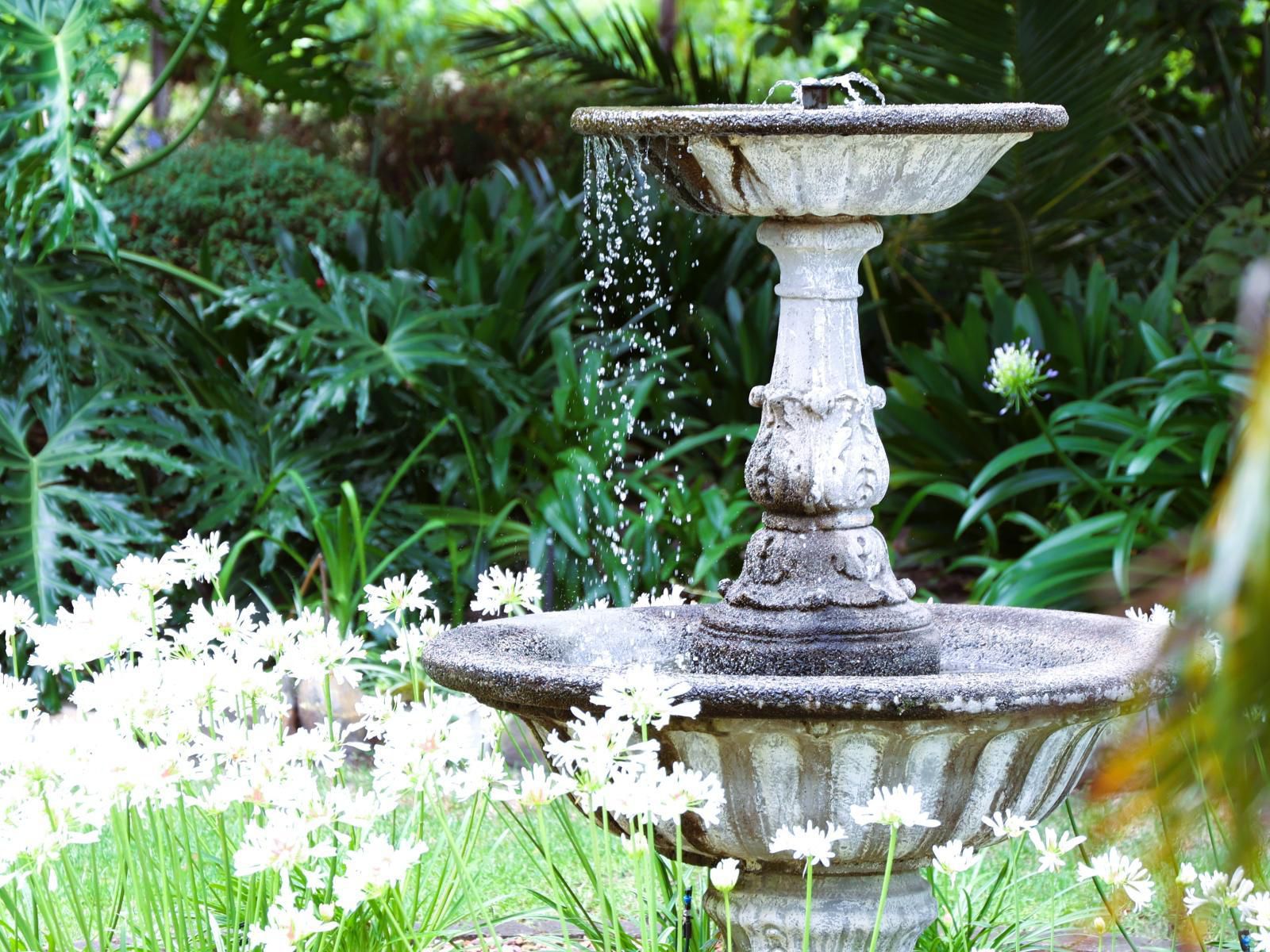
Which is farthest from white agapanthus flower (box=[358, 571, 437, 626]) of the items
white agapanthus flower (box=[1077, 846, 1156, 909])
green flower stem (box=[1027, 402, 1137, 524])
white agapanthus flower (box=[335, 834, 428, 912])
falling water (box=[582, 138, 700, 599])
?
green flower stem (box=[1027, 402, 1137, 524])

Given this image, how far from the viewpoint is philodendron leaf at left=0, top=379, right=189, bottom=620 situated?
5.21 meters

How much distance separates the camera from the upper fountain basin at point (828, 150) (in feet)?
8.80

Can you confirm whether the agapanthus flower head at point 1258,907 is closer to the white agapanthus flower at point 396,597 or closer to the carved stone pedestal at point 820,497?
the carved stone pedestal at point 820,497

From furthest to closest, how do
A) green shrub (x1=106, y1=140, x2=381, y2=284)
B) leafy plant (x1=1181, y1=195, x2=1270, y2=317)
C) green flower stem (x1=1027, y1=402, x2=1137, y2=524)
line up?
green shrub (x1=106, y1=140, x2=381, y2=284)
leafy plant (x1=1181, y1=195, x2=1270, y2=317)
green flower stem (x1=1027, y1=402, x2=1137, y2=524)

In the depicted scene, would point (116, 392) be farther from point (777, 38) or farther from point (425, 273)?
point (777, 38)

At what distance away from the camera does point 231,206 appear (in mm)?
7637

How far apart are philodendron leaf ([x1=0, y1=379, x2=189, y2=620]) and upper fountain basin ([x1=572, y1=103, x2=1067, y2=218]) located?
2905 mm

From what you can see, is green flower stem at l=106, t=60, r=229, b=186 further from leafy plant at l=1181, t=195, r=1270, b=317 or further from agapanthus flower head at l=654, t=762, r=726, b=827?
agapanthus flower head at l=654, t=762, r=726, b=827

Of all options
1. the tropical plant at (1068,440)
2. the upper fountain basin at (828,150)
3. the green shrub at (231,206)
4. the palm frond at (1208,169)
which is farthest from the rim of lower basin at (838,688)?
the palm frond at (1208,169)

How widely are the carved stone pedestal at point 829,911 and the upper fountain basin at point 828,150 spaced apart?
1.11 metres

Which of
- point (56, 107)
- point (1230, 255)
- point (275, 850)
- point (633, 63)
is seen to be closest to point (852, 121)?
point (275, 850)

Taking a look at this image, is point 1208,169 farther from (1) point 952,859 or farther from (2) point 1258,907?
(1) point 952,859

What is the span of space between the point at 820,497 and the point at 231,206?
5265mm

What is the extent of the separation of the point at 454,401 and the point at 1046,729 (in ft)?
12.8
